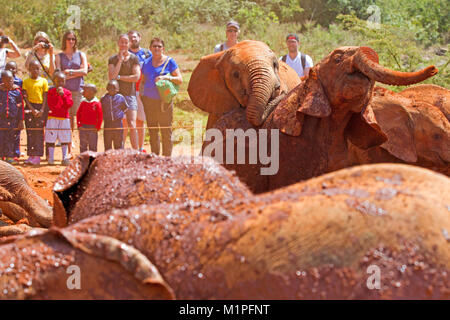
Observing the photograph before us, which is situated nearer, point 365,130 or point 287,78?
point 365,130

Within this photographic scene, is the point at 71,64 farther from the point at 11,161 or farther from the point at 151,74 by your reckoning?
the point at 11,161

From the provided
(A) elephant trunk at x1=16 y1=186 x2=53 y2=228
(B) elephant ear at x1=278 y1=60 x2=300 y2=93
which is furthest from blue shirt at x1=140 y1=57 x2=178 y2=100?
(A) elephant trunk at x1=16 y1=186 x2=53 y2=228

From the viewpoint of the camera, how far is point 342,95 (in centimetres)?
513

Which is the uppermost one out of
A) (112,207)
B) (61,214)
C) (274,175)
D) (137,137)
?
(112,207)

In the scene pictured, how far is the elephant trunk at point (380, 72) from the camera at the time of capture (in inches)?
170

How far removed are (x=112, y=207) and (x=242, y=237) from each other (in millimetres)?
881

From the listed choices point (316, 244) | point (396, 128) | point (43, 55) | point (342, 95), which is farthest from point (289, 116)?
point (43, 55)

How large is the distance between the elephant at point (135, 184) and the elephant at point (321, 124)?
232cm

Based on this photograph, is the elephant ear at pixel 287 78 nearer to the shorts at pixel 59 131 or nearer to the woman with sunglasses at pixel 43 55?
the shorts at pixel 59 131

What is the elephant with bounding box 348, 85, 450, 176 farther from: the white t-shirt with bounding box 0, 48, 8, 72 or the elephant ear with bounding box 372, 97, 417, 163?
the white t-shirt with bounding box 0, 48, 8, 72

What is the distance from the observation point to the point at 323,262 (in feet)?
6.11

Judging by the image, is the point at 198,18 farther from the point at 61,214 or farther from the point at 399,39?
the point at 61,214

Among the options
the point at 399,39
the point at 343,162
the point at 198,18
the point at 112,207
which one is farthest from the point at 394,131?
the point at 198,18

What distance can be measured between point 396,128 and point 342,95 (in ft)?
6.31
